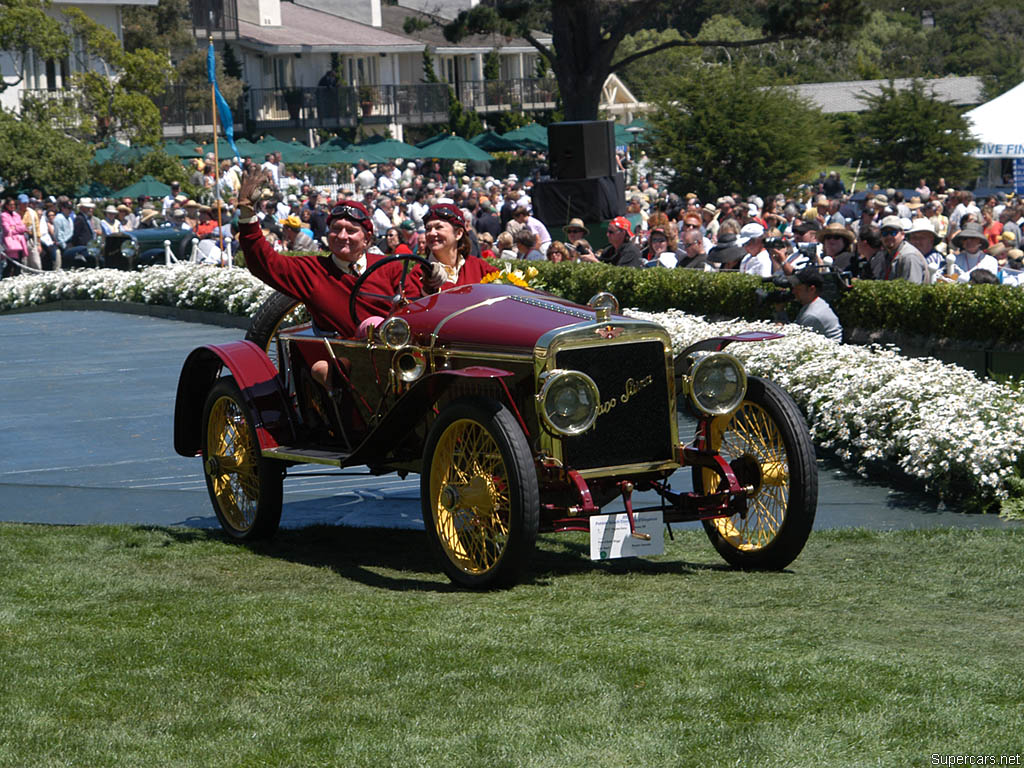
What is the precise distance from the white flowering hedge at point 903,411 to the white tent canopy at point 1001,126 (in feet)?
50.2

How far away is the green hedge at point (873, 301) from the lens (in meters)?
12.2

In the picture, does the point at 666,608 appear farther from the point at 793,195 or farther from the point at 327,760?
the point at 793,195

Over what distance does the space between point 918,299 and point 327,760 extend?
901 centimetres

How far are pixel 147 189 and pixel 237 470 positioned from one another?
99.1 feet

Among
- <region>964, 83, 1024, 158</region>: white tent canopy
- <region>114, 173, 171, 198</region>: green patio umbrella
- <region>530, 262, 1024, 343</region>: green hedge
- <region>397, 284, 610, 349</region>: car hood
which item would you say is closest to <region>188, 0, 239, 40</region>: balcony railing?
<region>114, 173, 171, 198</region>: green patio umbrella

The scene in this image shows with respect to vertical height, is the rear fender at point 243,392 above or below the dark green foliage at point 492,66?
below

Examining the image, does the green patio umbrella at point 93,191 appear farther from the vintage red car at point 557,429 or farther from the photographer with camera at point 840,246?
the vintage red car at point 557,429

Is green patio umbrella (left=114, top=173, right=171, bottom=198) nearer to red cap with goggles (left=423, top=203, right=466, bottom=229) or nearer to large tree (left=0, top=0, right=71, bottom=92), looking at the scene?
large tree (left=0, top=0, right=71, bottom=92)

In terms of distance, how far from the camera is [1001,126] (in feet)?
91.4

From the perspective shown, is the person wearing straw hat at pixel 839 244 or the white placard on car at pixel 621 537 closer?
the white placard on car at pixel 621 537

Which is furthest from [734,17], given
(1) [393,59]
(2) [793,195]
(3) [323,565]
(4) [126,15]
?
(3) [323,565]

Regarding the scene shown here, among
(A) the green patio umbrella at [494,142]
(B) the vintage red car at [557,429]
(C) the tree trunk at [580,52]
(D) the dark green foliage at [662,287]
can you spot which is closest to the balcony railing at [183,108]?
(A) the green patio umbrella at [494,142]

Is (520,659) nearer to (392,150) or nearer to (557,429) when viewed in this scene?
(557,429)

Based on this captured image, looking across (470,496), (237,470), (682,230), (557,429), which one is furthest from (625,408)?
(682,230)
